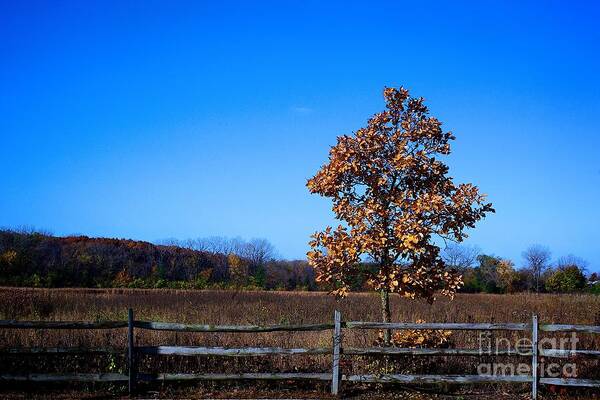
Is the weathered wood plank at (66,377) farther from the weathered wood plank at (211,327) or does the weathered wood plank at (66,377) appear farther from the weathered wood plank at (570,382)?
the weathered wood plank at (570,382)

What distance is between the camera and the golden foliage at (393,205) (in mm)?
11664

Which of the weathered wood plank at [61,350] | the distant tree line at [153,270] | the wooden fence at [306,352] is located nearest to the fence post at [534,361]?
the wooden fence at [306,352]

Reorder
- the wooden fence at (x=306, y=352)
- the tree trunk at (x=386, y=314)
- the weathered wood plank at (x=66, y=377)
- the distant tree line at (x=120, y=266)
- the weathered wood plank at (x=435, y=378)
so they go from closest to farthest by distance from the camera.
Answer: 1. the weathered wood plank at (x=66, y=377)
2. the wooden fence at (x=306, y=352)
3. the weathered wood plank at (x=435, y=378)
4. the tree trunk at (x=386, y=314)
5. the distant tree line at (x=120, y=266)

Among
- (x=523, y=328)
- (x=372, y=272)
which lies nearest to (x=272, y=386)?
(x=372, y=272)

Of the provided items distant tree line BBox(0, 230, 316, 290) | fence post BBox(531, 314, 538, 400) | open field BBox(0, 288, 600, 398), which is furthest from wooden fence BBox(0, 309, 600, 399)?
distant tree line BBox(0, 230, 316, 290)

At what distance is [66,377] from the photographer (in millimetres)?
11008

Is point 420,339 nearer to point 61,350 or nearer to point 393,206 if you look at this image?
point 393,206

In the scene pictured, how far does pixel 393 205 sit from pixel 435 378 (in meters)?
3.63

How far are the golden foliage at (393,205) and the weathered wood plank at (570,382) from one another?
102 inches

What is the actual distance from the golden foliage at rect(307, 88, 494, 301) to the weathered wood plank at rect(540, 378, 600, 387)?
102 inches

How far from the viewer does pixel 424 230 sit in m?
11.4

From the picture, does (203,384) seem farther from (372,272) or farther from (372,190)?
(372,190)

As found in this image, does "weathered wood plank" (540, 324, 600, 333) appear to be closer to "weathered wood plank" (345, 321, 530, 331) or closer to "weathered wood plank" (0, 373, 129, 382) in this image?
"weathered wood plank" (345, 321, 530, 331)

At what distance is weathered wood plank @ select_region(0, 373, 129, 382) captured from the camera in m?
11.0
